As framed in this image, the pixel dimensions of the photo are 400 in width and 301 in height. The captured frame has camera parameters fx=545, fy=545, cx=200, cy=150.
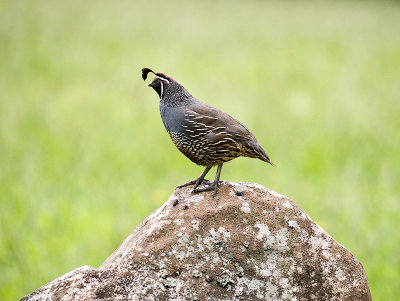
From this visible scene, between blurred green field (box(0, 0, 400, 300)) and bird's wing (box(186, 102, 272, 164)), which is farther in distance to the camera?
blurred green field (box(0, 0, 400, 300))

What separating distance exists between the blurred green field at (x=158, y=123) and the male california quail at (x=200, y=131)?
2.98 meters

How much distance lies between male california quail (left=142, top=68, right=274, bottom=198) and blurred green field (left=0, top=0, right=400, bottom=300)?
298cm

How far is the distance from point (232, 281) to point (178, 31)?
1475 centimetres

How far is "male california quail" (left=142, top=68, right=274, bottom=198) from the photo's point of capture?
4.15 metres

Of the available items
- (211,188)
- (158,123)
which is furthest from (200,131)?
(158,123)

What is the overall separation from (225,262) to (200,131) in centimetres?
105

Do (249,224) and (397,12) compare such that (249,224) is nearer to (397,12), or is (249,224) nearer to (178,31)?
(178,31)

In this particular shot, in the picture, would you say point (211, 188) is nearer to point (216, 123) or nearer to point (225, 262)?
Result: point (216, 123)

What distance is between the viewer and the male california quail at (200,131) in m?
4.15

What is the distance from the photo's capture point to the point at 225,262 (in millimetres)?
3592

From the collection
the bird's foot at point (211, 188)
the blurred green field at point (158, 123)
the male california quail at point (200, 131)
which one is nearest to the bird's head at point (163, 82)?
the male california quail at point (200, 131)

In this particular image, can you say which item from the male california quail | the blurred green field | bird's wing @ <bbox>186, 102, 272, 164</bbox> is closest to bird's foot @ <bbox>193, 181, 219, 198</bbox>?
the male california quail

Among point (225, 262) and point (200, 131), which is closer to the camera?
point (225, 262)

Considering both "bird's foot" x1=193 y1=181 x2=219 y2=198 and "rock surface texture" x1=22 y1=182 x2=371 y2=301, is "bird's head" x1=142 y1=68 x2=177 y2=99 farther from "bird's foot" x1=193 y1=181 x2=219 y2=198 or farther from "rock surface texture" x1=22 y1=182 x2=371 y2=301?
"rock surface texture" x1=22 y1=182 x2=371 y2=301
